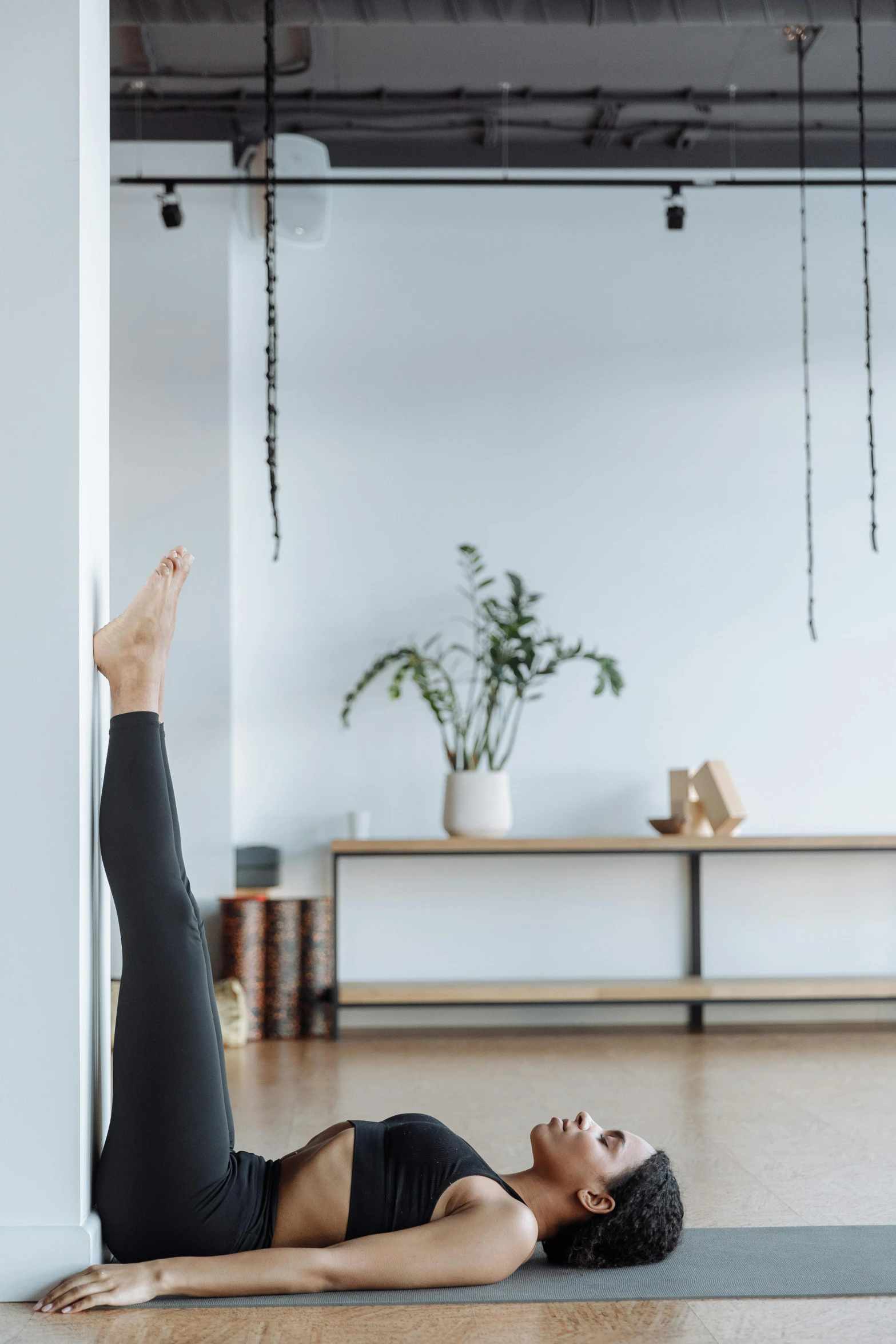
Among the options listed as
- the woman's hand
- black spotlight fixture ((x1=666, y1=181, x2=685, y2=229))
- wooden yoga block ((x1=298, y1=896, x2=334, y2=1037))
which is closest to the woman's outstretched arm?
the woman's hand

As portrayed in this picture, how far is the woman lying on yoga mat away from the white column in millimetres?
105

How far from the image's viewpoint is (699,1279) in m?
2.27

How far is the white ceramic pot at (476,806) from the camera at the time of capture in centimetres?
524

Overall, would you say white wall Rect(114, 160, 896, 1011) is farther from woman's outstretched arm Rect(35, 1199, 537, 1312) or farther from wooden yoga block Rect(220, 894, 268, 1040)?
woman's outstretched arm Rect(35, 1199, 537, 1312)

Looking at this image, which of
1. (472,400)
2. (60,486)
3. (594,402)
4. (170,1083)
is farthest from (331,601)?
(170,1083)

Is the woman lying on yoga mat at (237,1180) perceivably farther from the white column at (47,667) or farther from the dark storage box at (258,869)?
the dark storage box at (258,869)

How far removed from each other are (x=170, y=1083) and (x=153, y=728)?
0.62 metres

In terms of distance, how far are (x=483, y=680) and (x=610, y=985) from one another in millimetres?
1446

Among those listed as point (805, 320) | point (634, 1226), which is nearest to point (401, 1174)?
point (634, 1226)

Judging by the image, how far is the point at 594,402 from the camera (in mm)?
5867

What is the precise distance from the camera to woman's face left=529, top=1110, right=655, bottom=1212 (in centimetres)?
219

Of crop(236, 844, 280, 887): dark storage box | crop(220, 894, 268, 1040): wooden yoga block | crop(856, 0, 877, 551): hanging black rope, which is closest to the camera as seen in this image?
crop(856, 0, 877, 551): hanging black rope

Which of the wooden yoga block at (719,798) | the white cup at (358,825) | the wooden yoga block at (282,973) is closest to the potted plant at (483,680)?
→ the white cup at (358,825)

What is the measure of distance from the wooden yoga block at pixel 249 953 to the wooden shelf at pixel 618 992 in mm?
345
